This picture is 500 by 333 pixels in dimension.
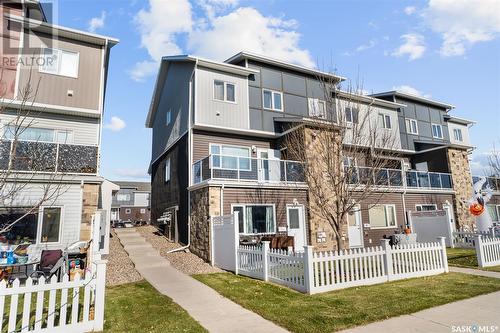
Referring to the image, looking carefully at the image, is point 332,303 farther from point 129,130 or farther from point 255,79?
point 129,130

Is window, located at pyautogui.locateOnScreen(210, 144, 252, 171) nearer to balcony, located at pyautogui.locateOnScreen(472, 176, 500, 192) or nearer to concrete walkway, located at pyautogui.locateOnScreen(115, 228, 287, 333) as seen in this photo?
concrete walkway, located at pyautogui.locateOnScreen(115, 228, 287, 333)

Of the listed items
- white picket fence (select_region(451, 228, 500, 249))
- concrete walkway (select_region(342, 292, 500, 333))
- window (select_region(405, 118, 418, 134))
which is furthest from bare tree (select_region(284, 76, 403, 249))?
window (select_region(405, 118, 418, 134))

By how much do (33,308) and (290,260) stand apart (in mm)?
6441

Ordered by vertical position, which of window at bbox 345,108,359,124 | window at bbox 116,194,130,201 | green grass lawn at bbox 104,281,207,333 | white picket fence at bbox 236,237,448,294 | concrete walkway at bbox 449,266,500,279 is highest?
window at bbox 116,194,130,201

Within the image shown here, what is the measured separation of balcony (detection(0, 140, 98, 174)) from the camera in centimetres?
1115

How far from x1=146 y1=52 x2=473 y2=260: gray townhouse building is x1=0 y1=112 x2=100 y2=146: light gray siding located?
4566mm

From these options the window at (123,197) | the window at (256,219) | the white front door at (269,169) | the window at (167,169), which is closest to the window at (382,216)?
the white front door at (269,169)

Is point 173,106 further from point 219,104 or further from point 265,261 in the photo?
point 265,261

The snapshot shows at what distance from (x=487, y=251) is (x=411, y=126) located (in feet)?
55.4

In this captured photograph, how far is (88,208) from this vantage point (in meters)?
12.6

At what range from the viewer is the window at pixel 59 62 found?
A: 13844 mm

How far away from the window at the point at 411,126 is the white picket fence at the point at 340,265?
17695 millimetres

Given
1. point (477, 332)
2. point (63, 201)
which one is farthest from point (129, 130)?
point (477, 332)

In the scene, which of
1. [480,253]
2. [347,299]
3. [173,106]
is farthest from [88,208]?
[480,253]
